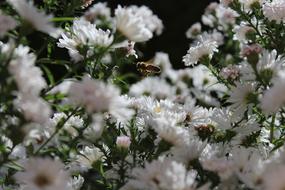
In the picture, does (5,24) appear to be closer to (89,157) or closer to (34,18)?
(34,18)

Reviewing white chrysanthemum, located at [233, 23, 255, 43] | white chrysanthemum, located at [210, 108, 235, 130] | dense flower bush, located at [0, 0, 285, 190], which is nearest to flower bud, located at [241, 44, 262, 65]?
dense flower bush, located at [0, 0, 285, 190]

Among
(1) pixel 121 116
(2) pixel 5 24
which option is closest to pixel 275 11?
(1) pixel 121 116

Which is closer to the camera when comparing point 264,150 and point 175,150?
point 175,150

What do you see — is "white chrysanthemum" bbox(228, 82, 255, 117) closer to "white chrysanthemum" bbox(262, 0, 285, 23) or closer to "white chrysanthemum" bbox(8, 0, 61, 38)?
"white chrysanthemum" bbox(262, 0, 285, 23)

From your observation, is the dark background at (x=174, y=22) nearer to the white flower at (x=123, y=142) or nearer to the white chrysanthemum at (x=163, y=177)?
the white flower at (x=123, y=142)

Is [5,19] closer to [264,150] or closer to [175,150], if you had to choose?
[175,150]

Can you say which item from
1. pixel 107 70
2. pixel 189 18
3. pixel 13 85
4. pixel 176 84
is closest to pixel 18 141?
pixel 13 85
